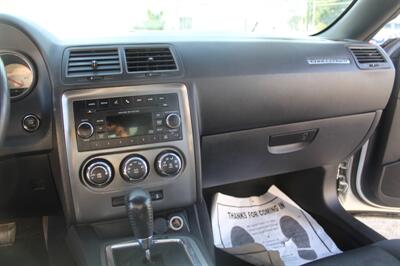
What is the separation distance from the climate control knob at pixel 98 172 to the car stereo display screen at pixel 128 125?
0.20ft

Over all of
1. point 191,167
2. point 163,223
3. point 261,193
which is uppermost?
point 191,167

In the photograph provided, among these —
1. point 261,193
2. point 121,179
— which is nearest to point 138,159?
point 121,179

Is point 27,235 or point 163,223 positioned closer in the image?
point 163,223

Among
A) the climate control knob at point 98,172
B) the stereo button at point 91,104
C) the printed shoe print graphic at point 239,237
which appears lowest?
the printed shoe print graphic at point 239,237

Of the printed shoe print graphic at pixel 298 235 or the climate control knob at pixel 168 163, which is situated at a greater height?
the climate control knob at pixel 168 163

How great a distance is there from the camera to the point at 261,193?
62.1 inches

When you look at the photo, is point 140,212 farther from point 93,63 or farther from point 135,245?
point 93,63

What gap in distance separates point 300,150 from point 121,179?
24.5 inches

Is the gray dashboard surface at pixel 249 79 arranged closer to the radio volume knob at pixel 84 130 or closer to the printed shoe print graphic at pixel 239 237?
the radio volume knob at pixel 84 130

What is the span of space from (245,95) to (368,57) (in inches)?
18.3

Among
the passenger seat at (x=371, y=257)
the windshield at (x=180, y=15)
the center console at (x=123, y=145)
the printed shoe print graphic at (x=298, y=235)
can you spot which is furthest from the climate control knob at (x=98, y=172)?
the printed shoe print graphic at (x=298, y=235)

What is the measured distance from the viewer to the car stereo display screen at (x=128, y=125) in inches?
34.6

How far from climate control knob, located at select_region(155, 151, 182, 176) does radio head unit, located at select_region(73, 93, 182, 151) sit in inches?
1.3

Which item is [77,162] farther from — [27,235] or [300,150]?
[300,150]
